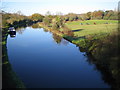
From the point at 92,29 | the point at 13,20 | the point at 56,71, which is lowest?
the point at 56,71

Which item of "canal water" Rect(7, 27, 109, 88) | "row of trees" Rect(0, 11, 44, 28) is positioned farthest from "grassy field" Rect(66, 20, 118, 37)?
"row of trees" Rect(0, 11, 44, 28)

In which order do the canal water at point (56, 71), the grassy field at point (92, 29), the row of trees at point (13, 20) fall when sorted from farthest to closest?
the row of trees at point (13, 20) < the grassy field at point (92, 29) < the canal water at point (56, 71)

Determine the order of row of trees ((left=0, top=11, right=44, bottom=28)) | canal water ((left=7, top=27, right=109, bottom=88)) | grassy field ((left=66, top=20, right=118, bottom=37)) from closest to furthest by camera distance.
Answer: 1. canal water ((left=7, top=27, right=109, bottom=88))
2. grassy field ((left=66, top=20, right=118, bottom=37))
3. row of trees ((left=0, top=11, right=44, bottom=28))

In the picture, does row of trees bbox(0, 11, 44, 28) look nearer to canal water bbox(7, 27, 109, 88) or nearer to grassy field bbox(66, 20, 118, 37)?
grassy field bbox(66, 20, 118, 37)

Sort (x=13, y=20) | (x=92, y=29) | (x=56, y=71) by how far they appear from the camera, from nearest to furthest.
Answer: (x=56, y=71)
(x=92, y=29)
(x=13, y=20)

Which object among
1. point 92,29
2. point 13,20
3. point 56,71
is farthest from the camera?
point 13,20

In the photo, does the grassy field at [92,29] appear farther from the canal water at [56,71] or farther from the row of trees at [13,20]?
the row of trees at [13,20]

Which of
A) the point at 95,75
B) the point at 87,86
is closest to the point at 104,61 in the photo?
the point at 95,75

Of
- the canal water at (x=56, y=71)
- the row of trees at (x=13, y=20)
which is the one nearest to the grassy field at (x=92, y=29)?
the canal water at (x=56, y=71)

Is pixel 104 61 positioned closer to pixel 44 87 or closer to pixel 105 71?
pixel 105 71

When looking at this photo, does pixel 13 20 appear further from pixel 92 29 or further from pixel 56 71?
pixel 56 71

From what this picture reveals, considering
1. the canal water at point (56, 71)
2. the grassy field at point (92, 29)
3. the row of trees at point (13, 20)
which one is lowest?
the canal water at point (56, 71)

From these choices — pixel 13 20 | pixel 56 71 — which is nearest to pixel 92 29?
pixel 56 71

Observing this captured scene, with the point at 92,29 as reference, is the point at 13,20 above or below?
above
